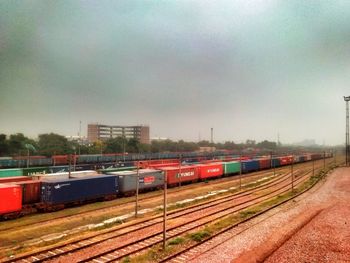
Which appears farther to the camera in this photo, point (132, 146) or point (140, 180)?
point (132, 146)

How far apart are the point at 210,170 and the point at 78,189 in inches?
1231

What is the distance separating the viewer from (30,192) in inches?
1192

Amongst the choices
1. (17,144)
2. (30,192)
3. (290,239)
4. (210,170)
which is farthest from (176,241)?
(17,144)

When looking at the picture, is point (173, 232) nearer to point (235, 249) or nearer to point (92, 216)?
point (235, 249)

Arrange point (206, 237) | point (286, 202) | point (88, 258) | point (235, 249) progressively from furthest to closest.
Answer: point (286, 202), point (206, 237), point (235, 249), point (88, 258)

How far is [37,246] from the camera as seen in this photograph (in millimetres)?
20062

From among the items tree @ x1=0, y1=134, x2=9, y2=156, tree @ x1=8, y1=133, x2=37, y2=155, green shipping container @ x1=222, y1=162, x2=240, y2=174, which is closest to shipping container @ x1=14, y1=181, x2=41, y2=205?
green shipping container @ x1=222, y1=162, x2=240, y2=174

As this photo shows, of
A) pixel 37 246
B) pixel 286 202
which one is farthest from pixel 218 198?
pixel 37 246

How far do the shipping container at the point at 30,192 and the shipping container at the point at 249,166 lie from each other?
1999 inches

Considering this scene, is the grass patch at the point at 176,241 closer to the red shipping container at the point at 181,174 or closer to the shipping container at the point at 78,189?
the shipping container at the point at 78,189

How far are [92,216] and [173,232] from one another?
32.9ft

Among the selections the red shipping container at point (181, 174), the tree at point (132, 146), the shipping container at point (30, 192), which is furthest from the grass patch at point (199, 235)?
the tree at point (132, 146)

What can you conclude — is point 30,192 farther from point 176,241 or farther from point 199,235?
point 199,235

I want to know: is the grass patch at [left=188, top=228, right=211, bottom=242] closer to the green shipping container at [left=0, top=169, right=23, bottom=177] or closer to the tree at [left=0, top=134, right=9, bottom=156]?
the green shipping container at [left=0, top=169, right=23, bottom=177]
